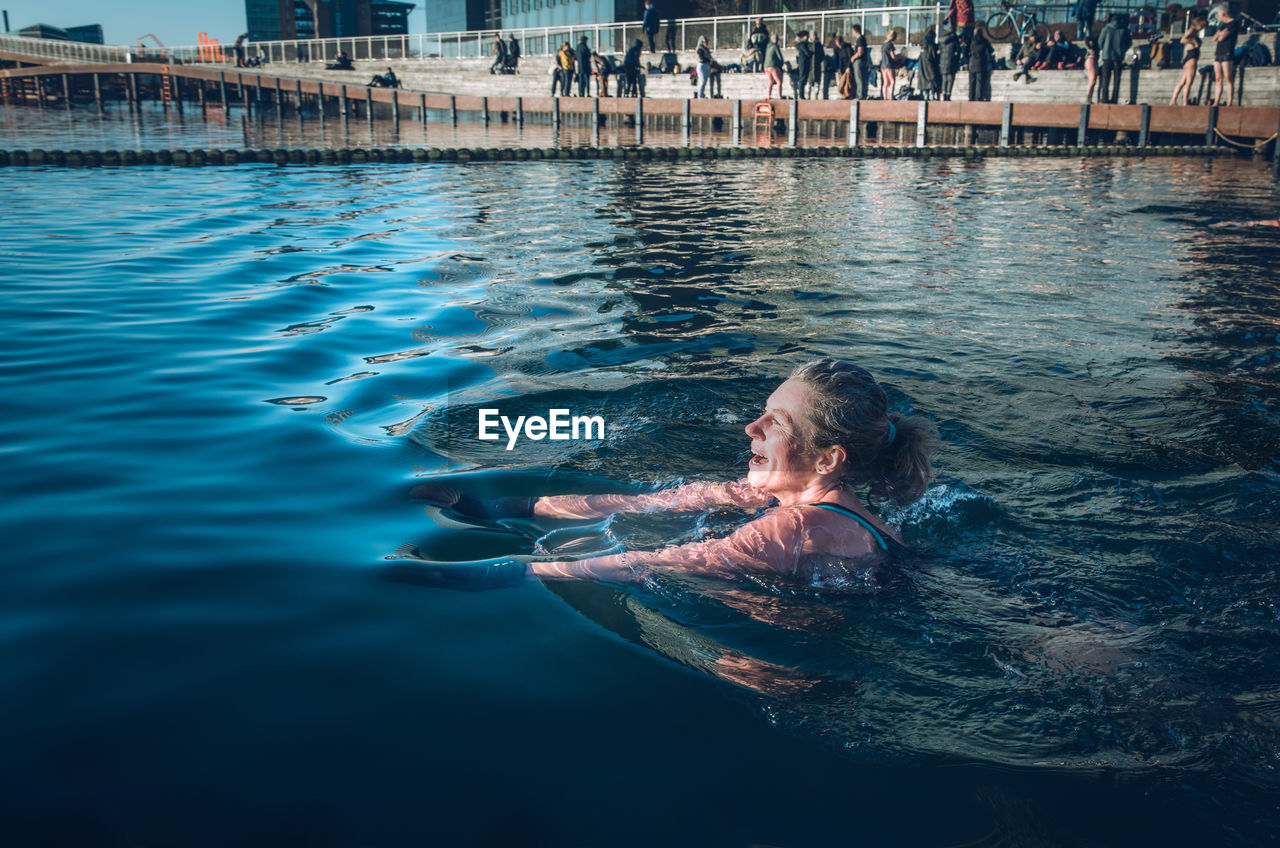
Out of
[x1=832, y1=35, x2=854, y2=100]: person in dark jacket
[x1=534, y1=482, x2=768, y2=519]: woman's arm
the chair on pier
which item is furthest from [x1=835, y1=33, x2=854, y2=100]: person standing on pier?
[x1=534, y1=482, x2=768, y2=519]: woman's arm

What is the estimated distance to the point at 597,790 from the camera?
2.21 metres

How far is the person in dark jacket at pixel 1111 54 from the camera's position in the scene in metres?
23.0

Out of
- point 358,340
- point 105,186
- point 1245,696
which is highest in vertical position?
point 105,186

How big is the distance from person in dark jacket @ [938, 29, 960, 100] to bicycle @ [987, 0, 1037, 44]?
5205 mm

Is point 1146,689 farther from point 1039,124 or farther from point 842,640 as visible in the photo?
point 1039,124

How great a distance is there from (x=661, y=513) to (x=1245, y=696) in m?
2.06

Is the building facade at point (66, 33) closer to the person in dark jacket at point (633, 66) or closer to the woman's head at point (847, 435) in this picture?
the person in dark jacket at point (633, 66)

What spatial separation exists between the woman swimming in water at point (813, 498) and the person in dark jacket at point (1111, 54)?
78.7ft

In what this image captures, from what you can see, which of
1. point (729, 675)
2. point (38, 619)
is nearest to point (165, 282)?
point (38, 619)

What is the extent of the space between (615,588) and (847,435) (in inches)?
37.1

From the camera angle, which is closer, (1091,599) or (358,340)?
(1091,599)

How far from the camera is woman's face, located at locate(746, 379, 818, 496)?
3.32 meters

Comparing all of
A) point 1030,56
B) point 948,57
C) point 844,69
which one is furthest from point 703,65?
point 1030,56

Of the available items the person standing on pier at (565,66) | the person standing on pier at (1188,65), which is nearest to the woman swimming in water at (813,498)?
the person standing on pier at (1188,65)
